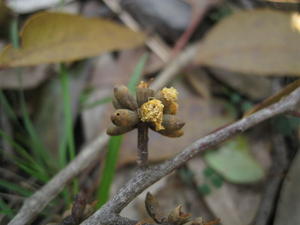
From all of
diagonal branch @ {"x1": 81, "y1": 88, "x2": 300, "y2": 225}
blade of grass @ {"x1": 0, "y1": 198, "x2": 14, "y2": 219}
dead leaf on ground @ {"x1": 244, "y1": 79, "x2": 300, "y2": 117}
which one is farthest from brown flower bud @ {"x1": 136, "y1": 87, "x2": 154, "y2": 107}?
blade of grass @ {"x1": 0, "y1": 198, "x2": 14, "y2": 219}

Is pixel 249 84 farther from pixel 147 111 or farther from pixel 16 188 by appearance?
pixel 16 188

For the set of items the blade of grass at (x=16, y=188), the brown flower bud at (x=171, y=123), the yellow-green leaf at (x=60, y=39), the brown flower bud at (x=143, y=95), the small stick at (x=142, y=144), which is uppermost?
the brown flower bud at (x=143, y=95)

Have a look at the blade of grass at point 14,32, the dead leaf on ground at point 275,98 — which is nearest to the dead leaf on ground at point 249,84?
the dead leaf on ground at point 275,98

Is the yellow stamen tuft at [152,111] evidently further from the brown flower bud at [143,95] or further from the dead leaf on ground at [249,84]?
the dead leaf on ground at [249,84]

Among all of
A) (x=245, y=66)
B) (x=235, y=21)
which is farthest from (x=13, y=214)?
(x=235, y=21)

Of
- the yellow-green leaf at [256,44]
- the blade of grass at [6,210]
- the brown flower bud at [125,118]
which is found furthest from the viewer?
the yellow-green leaf at [256,44]

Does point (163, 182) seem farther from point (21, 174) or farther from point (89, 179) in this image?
point (21, 174)

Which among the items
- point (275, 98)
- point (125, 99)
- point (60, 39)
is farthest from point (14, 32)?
point (275, 98)
